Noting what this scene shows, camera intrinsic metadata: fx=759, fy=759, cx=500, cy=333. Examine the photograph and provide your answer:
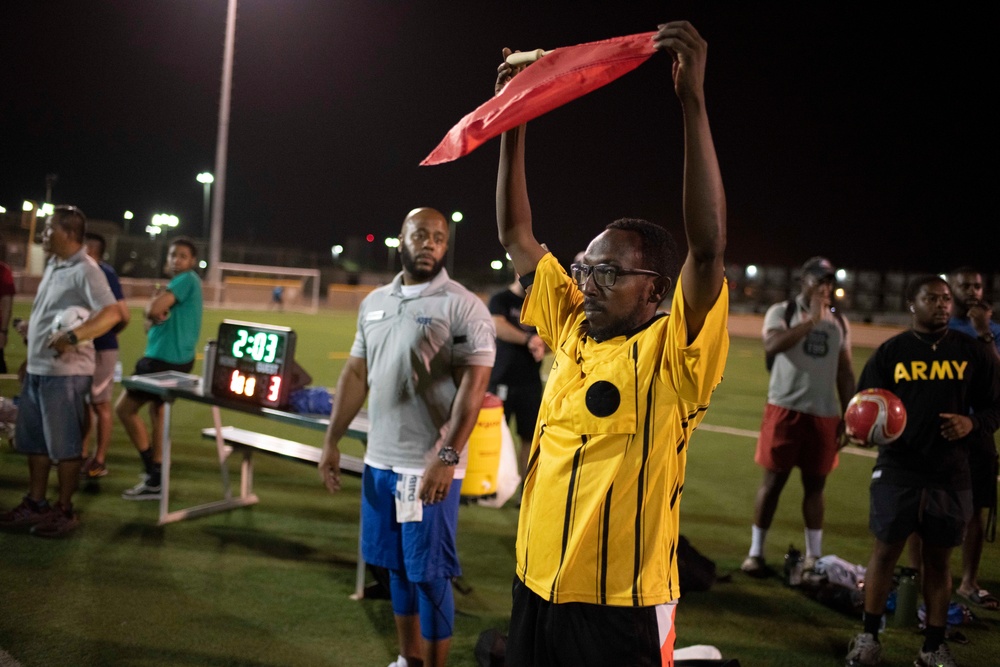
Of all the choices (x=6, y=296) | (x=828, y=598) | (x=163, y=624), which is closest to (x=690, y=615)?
(x=828, y=598)

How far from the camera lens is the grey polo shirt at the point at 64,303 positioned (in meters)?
5.50

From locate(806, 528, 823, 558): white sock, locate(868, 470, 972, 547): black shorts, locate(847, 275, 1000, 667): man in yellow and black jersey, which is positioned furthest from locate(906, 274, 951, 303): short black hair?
locate(806, 528, 823, 558): white sock

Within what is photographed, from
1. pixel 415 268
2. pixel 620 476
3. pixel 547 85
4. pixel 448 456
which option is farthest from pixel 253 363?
pixel 620 476

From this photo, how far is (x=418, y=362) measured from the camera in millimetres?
3639

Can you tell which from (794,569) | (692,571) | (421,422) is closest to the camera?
(421,422)

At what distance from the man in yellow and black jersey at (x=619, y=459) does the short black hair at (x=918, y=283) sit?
256 centimetres

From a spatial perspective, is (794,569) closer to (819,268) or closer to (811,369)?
(811,369)

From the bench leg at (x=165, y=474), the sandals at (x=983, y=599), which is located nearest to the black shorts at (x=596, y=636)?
the sandals at (x=983, y=599)

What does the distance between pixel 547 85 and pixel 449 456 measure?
6.02 ft

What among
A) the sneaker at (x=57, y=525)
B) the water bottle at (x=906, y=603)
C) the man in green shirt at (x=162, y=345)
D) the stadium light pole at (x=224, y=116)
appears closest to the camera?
the water bottle at (x=906, y=603)

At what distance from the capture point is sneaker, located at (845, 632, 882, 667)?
404 cm

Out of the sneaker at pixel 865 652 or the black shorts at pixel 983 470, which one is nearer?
the sneaker at pixel 865 652

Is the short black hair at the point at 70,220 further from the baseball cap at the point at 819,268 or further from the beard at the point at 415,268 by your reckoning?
the baseball cap at the point at 819,268

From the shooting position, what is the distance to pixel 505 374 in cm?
670
